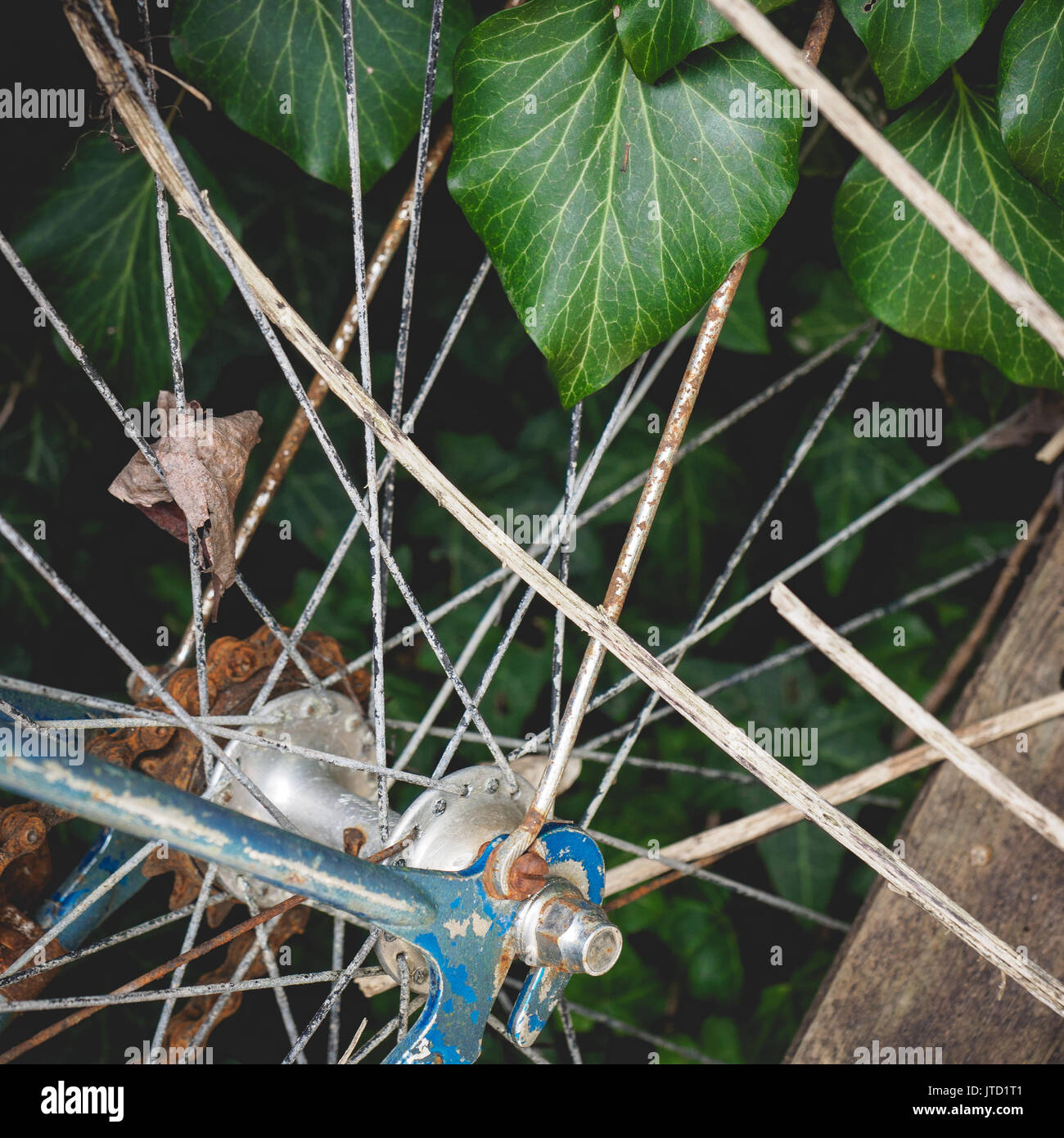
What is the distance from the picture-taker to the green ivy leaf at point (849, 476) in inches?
48.2

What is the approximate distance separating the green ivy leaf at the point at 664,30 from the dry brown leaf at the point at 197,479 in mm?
355

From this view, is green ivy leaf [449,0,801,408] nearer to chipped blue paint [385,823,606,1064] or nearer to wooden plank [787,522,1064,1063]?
chipped blue paint [385,823,606,1064]

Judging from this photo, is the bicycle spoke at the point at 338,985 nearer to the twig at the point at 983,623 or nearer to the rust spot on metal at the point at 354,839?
the rust spot on metal at the point at 354,839

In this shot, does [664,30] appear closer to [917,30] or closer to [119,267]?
[917,30]

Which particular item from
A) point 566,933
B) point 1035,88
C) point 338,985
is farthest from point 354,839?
point 1035,88

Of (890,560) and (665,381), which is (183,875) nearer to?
(665,381)

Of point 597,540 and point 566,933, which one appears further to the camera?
point 597,540

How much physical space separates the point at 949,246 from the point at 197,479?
612mm

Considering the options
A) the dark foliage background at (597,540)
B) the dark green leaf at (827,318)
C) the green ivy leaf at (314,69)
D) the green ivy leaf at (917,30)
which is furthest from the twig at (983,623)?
the green ivy leaf at (314,69)

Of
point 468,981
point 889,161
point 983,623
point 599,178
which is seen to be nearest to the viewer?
point 889,161

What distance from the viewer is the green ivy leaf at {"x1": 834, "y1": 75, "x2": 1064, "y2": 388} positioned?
821mm

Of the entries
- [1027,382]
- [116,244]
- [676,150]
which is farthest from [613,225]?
[116,244]

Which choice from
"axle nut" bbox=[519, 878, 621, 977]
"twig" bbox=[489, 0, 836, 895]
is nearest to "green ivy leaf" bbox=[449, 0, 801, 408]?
"twig" bbox=[489, 0, 836, 895]

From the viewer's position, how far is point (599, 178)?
704 millimetres
